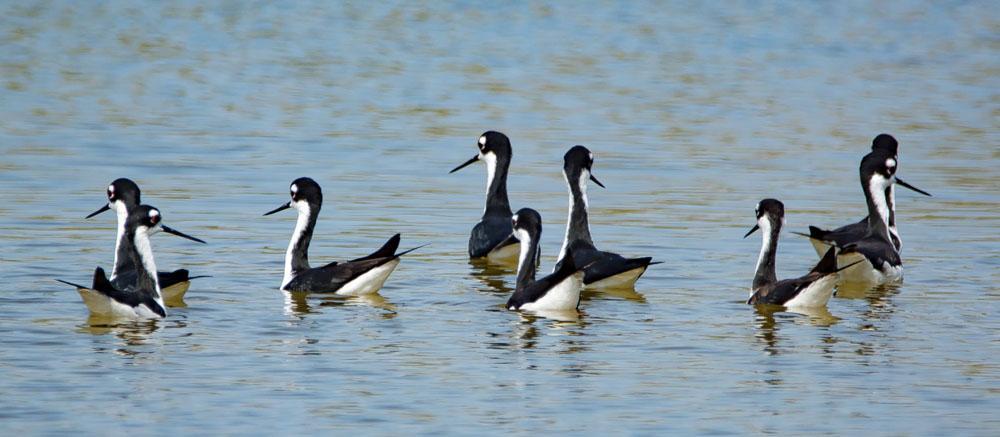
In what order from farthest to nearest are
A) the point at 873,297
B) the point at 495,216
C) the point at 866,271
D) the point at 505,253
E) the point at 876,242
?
1. the point at 495,216
2. the point at 505,253
3. the point at 876,242
4. the point at 866,271
5. the point at 873,297

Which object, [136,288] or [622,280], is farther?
[622,280]

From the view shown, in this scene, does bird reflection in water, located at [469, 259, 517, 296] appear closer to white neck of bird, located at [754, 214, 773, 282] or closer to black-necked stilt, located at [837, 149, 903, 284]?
white neck of bird, located at [754, 214, 773, 282]

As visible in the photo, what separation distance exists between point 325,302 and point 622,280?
260 centimetres

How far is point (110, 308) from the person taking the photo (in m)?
13.8

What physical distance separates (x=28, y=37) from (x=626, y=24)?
1316 centimetres

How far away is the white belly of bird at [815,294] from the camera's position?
569 inches

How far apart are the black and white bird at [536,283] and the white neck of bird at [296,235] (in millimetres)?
2047

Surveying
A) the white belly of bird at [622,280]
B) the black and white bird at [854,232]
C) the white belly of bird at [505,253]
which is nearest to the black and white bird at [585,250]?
the white belly of bird at [622,280]

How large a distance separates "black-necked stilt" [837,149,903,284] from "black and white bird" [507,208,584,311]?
2.80 m

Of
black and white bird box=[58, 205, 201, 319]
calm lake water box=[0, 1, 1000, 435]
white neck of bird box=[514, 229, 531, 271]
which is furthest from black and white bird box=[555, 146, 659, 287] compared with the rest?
black and white bird box=[58, 205, 201, 319]

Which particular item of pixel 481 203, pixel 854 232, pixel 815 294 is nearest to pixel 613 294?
pixel 815 294

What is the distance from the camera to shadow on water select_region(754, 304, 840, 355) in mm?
13688

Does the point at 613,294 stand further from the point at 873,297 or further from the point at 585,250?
the point at 873,297

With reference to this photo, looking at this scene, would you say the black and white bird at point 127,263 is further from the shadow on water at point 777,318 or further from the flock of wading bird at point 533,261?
the shadow on water at point 777,318
